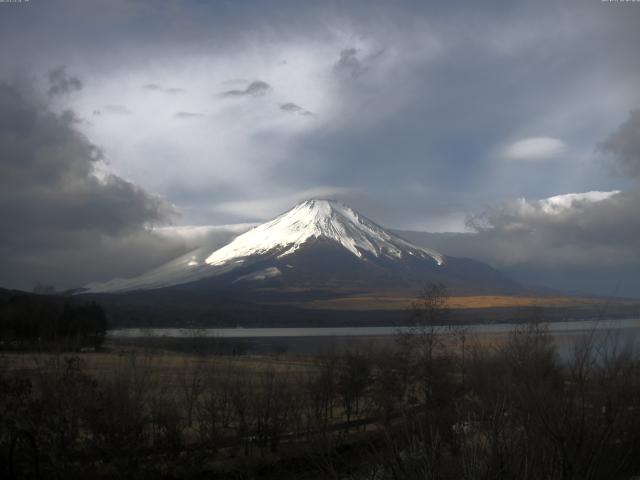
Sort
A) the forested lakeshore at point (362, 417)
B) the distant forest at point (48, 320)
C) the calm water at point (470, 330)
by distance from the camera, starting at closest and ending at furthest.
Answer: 1. the forested lakeshore at point (362, 417)
2. the calm water at point (470, 330)
3. the distant forest at point (48, 320)

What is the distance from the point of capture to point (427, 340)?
135 feet

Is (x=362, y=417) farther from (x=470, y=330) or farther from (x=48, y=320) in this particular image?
(x=48, y=320)

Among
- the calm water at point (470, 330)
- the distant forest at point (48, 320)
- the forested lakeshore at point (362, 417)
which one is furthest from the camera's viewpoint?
the distant forest at point (48, 320)

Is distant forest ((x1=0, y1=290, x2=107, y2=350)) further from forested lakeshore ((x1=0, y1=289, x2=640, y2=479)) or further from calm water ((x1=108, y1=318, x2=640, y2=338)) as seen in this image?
forested lakeshore ((x1=0, y1=289, x2=640, y2=479))

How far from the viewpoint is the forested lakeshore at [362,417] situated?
31.4 ft

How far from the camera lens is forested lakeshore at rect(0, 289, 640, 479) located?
9586 millimetres

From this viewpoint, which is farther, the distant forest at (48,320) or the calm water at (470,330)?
the distant forest at (48,320)

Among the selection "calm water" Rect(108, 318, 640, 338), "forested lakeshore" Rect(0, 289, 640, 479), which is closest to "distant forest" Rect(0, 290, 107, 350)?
"calm water" Rect(108, 318, 640, 338)

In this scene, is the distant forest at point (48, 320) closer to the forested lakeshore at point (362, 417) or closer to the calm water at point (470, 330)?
the calm water at point (470, 330)

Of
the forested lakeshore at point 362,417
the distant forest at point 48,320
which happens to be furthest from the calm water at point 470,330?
the distant forest at point 48,320

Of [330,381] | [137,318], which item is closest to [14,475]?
[330,381]

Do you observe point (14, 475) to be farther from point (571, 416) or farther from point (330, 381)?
point (330, 381)

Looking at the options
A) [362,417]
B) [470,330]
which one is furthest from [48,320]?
[362,417]

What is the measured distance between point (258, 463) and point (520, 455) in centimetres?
1934
